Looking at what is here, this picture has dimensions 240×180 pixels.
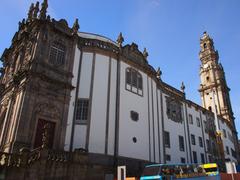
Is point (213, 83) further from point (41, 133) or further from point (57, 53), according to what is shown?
point (41, 133)

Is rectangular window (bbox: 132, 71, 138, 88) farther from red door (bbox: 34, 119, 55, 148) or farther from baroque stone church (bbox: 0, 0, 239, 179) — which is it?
red door (bbox: 34, 119, 55, 148)

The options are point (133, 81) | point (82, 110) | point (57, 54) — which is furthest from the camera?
point (133, 81)

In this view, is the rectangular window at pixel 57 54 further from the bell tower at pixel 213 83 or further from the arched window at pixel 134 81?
the bell tower at pixel 213 83

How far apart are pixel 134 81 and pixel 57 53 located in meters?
8.93

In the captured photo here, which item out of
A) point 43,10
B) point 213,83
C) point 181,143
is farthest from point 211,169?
point 213,83

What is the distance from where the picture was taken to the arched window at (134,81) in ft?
82.8

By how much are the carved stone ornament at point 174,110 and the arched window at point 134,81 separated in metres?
6.16

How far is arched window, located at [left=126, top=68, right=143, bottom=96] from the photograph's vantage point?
25227mm

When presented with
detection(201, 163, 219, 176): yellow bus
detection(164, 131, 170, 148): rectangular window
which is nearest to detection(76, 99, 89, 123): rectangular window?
detection(201, 163, 219, 176): yellow bus

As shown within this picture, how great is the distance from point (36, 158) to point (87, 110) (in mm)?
7661

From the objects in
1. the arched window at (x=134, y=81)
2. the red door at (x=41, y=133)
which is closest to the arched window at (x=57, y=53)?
the red door at (x=41, y=133)

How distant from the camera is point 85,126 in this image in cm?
1994

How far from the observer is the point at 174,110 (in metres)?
31.5

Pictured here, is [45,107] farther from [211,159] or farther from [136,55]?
[211,159]
